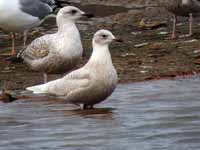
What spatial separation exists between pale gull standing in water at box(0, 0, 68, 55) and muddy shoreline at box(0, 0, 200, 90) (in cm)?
56

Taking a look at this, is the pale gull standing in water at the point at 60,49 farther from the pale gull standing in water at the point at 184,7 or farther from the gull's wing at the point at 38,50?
the pale gull standing in water at the point at 184,7

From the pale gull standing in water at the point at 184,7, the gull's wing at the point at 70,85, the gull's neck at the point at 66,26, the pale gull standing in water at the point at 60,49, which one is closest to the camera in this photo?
the gull's wing at the point at 70,85

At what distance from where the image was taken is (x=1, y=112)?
31.7 ft

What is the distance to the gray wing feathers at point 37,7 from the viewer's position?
13484 mm

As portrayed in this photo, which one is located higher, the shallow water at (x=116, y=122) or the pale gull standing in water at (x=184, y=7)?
the pale gull standing in water at (x=184, y=7)

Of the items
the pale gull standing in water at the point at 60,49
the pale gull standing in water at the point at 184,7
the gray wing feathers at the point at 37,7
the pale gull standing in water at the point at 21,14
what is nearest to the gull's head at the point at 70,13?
the pale gull standing in water at the point at 60,49

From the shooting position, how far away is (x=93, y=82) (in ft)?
30.6

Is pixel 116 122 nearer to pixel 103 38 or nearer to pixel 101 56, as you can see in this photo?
pixel 101 56

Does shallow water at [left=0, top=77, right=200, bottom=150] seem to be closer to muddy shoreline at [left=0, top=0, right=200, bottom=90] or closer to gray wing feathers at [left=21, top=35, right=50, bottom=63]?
gray wing feathers at [left=21, top=35, right=50, bottom=63]

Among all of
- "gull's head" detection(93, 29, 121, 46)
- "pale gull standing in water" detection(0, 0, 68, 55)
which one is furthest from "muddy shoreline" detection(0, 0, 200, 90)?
"gull's head" detection(93, 29, 121, 46)

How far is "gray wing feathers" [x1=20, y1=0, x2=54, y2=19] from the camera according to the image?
13484mm

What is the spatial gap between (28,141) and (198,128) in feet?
5.48

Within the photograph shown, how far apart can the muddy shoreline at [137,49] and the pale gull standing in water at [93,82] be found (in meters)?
1.74

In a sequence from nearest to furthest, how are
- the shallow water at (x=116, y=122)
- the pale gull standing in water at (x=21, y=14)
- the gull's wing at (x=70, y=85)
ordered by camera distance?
the shallow water at (x=116, y=122) < the gull's wing at (x=70, y=85) < the pale gull standing in water at (x=21, y=14)
